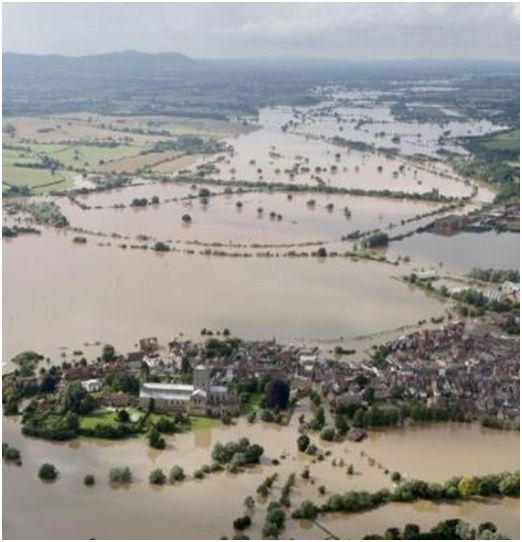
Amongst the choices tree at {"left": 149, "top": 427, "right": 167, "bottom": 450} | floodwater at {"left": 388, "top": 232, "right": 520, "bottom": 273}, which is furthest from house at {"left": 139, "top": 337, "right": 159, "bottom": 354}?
floodwater at {"left": 388, "top": 232, "right": 520, "bottom": 273}

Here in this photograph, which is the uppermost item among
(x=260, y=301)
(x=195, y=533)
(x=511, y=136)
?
(x=511, y=136)

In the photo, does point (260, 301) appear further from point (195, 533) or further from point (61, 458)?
point (195, 533)

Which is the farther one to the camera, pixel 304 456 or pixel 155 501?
pixel 304 456

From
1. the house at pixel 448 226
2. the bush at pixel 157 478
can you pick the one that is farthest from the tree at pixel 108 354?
the house at pixel 448 226

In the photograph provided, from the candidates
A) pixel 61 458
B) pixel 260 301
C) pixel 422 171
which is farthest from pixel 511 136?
pixel 61 458

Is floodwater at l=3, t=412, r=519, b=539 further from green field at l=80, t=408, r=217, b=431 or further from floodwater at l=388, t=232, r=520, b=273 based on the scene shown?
floodwater at l=388, t=232, r=520, b=273

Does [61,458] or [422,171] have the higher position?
[422,171]

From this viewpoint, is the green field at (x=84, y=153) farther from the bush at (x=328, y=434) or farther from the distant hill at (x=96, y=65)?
the distant hill at (x=96, y=65)
